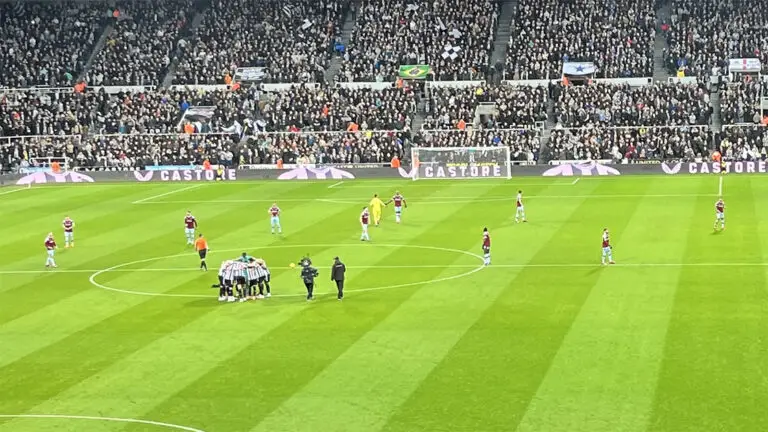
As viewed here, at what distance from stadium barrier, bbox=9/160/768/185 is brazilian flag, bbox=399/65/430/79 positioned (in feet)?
44.7

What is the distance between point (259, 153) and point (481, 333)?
50.6m

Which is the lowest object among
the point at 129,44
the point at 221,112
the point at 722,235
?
the point at 722,235

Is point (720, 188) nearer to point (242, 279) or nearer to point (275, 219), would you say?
point (275, 219)

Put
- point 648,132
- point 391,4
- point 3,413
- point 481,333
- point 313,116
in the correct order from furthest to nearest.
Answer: point 391,4 → point 313,116 → point 648,132 → point 481,333 → point 3,413

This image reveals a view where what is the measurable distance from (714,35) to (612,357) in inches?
2434

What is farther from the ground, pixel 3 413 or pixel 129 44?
pixel 129 44

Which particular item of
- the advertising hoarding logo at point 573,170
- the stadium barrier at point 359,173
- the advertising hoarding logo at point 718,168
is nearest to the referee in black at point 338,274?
the stadium barrier at point 359,173

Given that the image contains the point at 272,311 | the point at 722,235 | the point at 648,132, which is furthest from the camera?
the point at 648,132

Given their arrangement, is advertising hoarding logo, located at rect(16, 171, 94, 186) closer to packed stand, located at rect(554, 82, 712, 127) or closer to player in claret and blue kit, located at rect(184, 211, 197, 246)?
packed stand, located at rect(554, 82, 712, 127)

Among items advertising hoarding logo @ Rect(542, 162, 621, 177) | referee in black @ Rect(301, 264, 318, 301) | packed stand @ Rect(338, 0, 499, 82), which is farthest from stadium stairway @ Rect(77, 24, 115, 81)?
referee in black @ Rect(301, 264, 318, 301)

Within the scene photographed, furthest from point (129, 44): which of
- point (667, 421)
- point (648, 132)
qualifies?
point (667, 421)

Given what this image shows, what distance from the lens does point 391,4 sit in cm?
9100

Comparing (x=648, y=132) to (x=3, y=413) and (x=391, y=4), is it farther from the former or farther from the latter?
(x=3, y=413)

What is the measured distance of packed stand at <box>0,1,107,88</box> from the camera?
8944 cm
